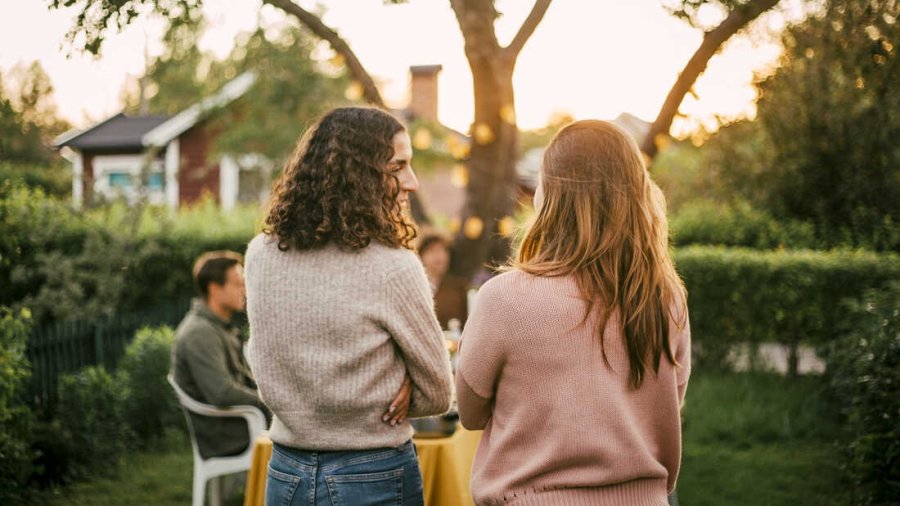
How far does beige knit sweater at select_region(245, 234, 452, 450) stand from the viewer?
1979mm

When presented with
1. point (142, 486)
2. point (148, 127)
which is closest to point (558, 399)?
point (142, 486)

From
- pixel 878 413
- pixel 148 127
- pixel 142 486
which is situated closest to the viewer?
pixel 878 413

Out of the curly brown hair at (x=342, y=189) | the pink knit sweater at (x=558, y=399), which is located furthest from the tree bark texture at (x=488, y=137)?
the pink knit sweater at (x=558, y=399)

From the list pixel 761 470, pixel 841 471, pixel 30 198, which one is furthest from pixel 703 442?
pixel 30 198

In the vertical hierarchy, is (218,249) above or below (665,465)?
below

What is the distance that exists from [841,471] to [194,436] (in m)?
4.12

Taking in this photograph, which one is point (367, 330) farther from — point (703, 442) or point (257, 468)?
point (703, 442)

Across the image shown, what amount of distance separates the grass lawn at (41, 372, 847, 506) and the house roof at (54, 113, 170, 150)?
1718 centimetres

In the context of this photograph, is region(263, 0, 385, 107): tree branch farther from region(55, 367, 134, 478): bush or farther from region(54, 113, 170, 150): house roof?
region(54, 113, 170, 150): house roof

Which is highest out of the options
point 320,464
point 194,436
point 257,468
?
point 320,464

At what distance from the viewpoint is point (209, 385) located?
4.52 meters

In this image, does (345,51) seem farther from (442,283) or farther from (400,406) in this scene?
(400,406)

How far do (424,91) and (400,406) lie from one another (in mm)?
26006

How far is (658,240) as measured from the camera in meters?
1.84
